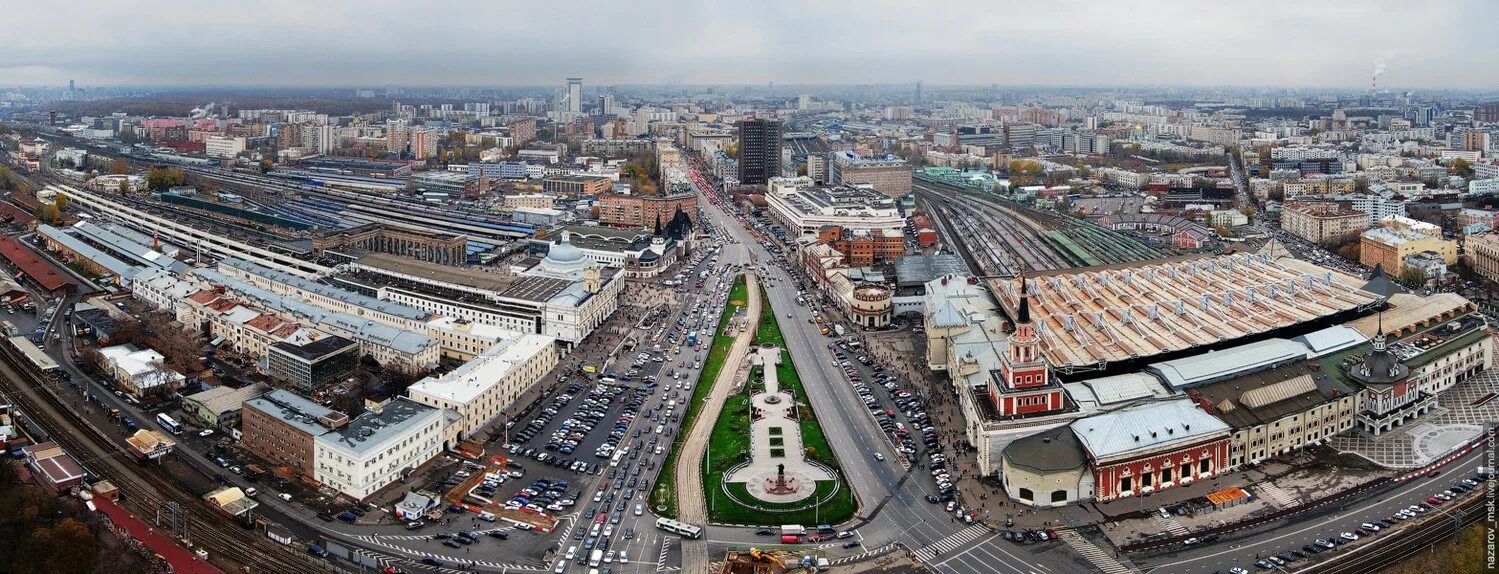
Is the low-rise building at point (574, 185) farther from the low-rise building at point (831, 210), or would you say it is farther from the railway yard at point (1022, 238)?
the railway yard at point (1022, 238)

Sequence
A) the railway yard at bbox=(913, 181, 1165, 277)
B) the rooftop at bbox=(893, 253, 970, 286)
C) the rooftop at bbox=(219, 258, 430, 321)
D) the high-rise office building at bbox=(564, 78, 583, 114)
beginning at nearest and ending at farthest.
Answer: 1. the rooftop at bbox=(219, 258, 430, 321)
2. the rooftop at bbox=(893, 253, 970, 286)
3. the railway yard at bbox=(913, 181, 1165, 277)
4. the high-rise office building at bbox=(564, 78, 583, 114)

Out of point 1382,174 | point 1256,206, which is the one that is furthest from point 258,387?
point 1382,174

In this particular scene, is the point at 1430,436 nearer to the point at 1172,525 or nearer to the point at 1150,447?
the point at 1150,447

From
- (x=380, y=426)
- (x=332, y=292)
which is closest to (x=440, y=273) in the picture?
(x=332, y=292)

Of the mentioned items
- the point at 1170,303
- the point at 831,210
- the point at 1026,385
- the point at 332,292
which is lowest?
the point at 1026,385

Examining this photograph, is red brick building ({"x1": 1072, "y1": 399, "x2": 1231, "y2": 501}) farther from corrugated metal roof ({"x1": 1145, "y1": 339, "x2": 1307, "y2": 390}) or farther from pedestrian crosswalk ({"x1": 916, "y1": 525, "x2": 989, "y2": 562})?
pedestrian crosswalk ({"x1": 916, "y1": 525, "x2": 989, "y2": 562})

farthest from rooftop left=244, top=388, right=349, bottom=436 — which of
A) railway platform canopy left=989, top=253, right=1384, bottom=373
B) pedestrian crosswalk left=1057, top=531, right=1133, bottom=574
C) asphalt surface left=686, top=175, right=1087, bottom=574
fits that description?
railway platform canopy left=989, top=253, right=1384, bottom=373
